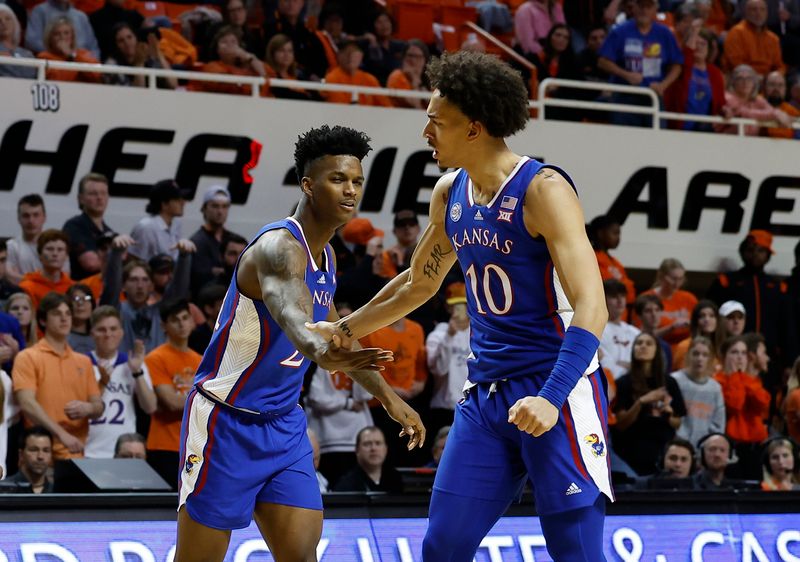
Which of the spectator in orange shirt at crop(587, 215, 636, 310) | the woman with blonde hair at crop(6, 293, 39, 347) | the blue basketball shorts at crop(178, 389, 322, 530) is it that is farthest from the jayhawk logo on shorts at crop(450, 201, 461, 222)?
the spectator in orange shirt at crop(587, 215, 636, 310)

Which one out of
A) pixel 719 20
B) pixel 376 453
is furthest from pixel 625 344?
pixel 719 20

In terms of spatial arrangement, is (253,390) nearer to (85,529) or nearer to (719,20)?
(85,529)

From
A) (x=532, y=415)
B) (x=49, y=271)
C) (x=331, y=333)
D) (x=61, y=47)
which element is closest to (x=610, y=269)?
(x=49, y=271)

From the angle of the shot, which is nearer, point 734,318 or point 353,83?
point 734,318

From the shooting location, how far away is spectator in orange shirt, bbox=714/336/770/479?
10961 mm

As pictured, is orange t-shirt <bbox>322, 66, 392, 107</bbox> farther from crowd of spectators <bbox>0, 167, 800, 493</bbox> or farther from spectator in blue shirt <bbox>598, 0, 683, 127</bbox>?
spectator in blue shirt <bbox>598, 0, 683, 127</bbox>

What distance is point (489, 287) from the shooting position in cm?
483

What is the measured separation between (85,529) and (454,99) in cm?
293

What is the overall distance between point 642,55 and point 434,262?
9521 millimetres

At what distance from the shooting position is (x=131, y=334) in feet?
32.2

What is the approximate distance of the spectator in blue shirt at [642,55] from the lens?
14.1m

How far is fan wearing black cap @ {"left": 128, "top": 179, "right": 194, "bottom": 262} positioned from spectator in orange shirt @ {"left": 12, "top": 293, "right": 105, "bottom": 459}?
2.00m

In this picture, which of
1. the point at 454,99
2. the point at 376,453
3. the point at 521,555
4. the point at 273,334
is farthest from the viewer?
the point at 376,453

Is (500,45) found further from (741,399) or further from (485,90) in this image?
(485,90)
